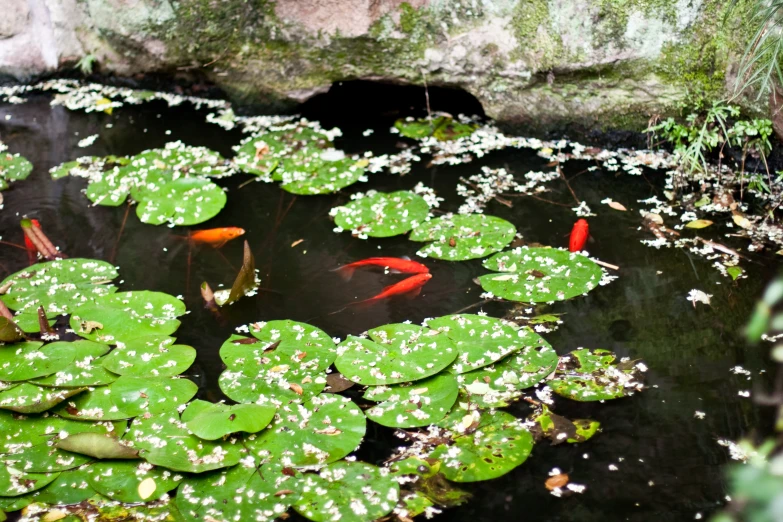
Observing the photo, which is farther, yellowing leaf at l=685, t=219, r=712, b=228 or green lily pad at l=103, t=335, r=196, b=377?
yellowing leaf at l=685, t=219, r=712, b=228

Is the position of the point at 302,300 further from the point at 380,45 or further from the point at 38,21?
the point at 38,21

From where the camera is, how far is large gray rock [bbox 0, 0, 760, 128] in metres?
3.75

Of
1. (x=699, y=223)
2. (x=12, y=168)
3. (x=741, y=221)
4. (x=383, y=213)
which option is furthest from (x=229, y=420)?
(x=12, y=168)

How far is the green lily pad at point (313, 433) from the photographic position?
2.20 metres

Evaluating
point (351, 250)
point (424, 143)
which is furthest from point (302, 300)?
point (424, 143)

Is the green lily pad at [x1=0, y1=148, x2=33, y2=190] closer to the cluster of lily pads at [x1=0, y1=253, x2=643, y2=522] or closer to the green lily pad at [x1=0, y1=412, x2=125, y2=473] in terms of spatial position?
the cluster of lily pads at [x1=0, y1=253, x2=643, y2=522]

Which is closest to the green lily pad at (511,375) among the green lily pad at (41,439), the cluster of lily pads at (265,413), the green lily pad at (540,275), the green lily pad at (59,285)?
the cluster of lily pads at (265,413)

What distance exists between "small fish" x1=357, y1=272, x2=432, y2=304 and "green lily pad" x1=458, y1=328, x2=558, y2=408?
1.87 feet

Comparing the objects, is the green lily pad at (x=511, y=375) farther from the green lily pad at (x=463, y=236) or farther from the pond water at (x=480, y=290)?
the green lily pad at (x=463, y=236)

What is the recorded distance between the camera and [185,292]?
3086mm

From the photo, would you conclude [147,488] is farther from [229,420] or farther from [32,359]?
[32,359]

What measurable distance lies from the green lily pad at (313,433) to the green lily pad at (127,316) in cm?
73

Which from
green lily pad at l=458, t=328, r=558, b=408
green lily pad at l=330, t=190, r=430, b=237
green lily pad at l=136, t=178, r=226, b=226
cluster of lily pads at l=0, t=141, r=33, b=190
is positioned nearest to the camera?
green lily pad at l=458, t=328, r=558, b=408

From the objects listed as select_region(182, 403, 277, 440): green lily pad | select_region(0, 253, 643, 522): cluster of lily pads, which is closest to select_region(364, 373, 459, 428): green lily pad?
select_region(0, 253, 643, 522): cluster of lily pads
